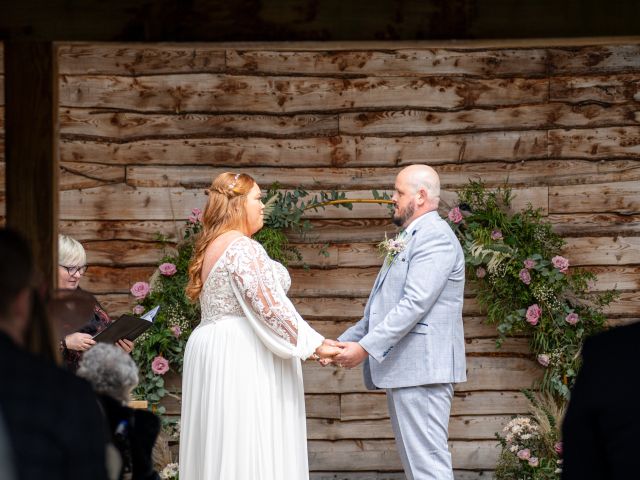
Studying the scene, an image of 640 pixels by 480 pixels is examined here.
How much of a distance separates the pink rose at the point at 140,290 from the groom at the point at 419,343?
2035mm

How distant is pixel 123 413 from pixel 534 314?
499 cm

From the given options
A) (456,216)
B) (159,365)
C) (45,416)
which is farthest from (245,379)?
(45,416)

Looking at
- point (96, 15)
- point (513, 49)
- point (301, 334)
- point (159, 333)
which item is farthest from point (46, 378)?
point (513, 49)

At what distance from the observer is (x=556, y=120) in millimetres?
8164

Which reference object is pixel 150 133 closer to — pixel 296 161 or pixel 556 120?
pixel 296 161

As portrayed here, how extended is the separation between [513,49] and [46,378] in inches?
247

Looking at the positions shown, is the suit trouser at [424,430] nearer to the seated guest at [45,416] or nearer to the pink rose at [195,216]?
the pink rose at [195,216]

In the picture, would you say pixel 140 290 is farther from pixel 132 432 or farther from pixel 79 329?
pixel 132 432

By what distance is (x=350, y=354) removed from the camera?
247 inches

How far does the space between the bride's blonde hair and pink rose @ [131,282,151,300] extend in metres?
1.84

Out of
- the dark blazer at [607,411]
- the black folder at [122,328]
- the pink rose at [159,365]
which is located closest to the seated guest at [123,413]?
the dark blazer at [607,411]

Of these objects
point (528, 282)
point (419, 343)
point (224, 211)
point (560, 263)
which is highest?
point (224, 211)

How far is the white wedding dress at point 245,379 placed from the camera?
18.6 ft

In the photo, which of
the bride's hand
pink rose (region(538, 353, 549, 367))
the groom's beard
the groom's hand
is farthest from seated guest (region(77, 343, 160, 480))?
pink rose (region(538, 353, 549, 367))
